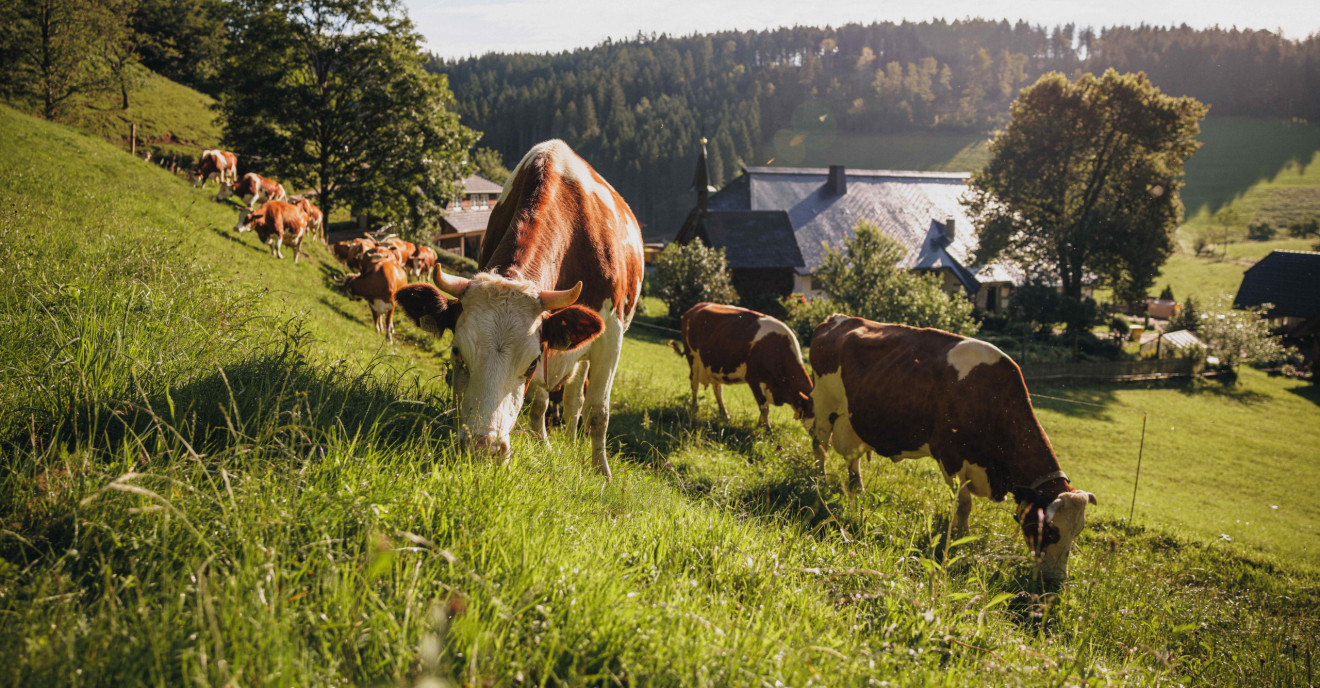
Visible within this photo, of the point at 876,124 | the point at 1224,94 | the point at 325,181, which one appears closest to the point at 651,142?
the point at 876,124

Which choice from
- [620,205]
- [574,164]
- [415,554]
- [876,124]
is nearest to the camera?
[415,554]

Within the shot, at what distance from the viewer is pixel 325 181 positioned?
2508 centimetres

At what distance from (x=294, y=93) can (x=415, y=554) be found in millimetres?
28480

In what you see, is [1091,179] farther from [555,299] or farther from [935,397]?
[555,299]

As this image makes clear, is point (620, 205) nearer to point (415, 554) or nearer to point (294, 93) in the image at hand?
point (415, 554)

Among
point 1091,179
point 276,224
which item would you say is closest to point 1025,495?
point 276,224

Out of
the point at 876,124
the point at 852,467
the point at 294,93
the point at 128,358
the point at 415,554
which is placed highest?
the point at 876,124

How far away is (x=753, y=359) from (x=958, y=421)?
477 centimetres

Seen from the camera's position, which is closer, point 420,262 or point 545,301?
point 545,301

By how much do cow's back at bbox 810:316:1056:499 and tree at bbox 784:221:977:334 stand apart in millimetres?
16033

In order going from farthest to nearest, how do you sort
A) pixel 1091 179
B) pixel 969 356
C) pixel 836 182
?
pixel 836 182
pixel 1091 179
pixel 969 356

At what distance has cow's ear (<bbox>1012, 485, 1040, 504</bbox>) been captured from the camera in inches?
236

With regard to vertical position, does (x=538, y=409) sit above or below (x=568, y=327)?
below

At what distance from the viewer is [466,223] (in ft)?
157
